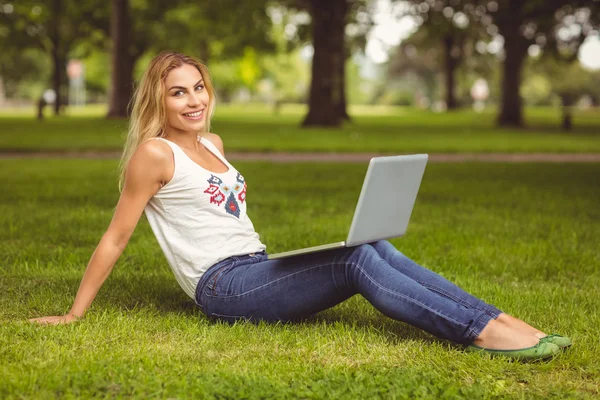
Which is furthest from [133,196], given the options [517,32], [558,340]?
[517,32]

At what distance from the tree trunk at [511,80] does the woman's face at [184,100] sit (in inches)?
1227

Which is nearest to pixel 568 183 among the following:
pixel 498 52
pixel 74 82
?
pixel 498 52

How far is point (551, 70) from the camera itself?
2557 inches

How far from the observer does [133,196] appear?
A: 4.40 meters

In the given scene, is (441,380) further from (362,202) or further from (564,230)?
(564,230)

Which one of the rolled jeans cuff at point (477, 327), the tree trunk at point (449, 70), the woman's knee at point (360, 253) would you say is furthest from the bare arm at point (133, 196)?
the tree trunk at point (449, 70)

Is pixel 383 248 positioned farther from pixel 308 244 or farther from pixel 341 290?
A: pixel 308 244

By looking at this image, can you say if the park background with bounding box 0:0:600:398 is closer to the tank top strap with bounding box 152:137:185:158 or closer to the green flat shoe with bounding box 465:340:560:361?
the green flat shoe with bounding box 465:340:560:361

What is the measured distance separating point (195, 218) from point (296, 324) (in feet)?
2.62

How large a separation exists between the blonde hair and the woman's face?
3 cm

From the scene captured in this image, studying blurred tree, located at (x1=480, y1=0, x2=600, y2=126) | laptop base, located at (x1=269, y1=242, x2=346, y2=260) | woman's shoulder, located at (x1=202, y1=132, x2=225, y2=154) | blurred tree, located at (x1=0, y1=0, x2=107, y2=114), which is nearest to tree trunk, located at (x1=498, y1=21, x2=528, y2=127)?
blurred tree, located at (x1=480, y1=0, x2=600, y2=126)

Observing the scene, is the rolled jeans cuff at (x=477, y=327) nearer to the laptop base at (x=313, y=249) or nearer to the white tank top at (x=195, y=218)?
the laptop base at (x=313, y=249)

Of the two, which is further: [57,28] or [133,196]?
[57,28]

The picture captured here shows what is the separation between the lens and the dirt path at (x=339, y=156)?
1622cm
